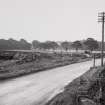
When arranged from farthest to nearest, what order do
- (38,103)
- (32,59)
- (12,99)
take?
(32,59), (12,99), (38,103)

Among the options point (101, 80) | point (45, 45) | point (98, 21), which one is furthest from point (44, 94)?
point (45, 45)

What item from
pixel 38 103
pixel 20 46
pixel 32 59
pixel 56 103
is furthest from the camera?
pixel 20 46

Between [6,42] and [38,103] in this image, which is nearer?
[38,103]

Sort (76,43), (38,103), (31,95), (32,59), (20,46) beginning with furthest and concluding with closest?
(20,46), (76,43), (32,59), (31,95), (38,103)

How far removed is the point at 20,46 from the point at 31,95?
88442mm

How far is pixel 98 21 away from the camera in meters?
30.6

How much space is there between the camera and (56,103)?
11586 millimetres

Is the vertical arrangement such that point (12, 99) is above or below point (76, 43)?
below

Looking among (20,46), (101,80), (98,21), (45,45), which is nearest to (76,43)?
(45,45)

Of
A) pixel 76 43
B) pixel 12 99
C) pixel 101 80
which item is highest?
pixel 76 43

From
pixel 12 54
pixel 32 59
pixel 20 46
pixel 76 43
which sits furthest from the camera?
pixel 20 46

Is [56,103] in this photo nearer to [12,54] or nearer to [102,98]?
[102,98]

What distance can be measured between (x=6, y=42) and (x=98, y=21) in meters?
73.1

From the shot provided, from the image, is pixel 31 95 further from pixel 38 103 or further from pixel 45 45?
pixel 45 45
